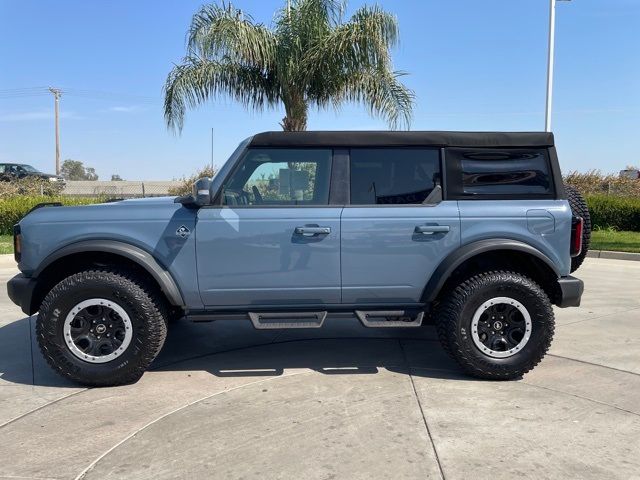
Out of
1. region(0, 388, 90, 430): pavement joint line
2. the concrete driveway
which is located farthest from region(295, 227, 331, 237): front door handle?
region(0, 388, 90, 430): pavement joint line

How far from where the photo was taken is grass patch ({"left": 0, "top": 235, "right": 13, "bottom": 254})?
12539mm

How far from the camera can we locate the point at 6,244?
1335cm

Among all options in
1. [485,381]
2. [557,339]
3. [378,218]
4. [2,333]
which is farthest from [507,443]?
[2,333]

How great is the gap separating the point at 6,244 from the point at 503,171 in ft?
41.5

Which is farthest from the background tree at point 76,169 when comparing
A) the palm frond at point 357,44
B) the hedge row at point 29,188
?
the palm frond at point 357,44

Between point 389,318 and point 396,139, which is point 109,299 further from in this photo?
point 396,139

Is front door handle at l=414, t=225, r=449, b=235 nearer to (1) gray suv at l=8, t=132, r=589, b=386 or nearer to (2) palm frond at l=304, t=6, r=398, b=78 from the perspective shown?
(1) gray suv at l=8, t=132, r=589, b=386

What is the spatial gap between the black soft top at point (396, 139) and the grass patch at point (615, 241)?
30.1ft

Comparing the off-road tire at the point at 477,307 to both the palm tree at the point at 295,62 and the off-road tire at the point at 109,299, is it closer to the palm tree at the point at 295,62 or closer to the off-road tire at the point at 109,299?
the off-road tire at the point at 109,299

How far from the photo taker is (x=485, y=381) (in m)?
4.43

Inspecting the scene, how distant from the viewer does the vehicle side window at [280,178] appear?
443cm

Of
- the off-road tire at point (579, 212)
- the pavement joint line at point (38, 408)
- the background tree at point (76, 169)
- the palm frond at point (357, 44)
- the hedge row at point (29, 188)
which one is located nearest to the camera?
the pavement joint line at point (38, 408)

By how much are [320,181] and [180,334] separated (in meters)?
2.55

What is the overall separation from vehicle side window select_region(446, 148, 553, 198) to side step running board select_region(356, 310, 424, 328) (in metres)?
1.12
